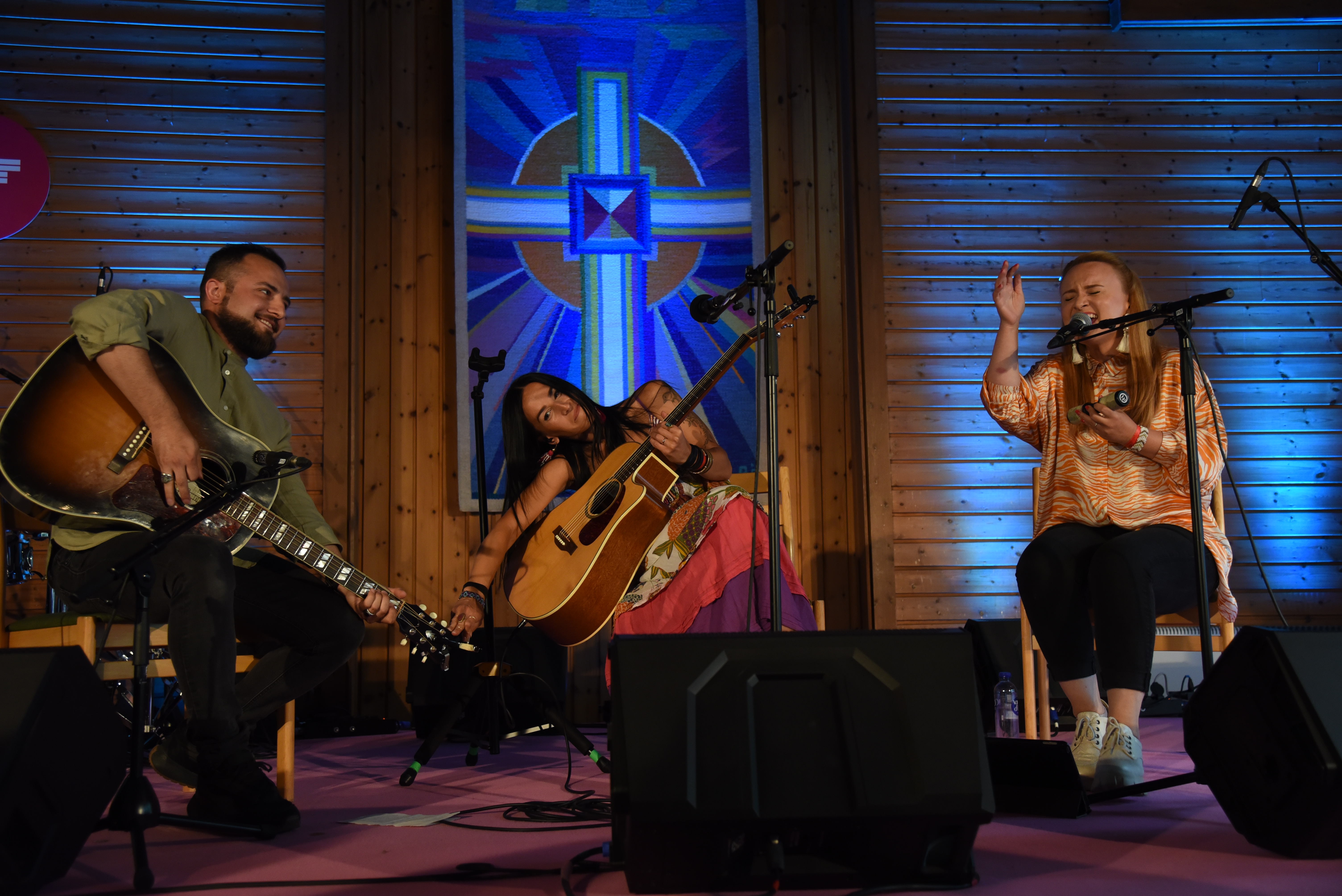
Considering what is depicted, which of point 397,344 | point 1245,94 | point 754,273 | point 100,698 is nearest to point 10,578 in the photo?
point 397,344

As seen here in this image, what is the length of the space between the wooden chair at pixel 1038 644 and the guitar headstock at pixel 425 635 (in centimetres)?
150

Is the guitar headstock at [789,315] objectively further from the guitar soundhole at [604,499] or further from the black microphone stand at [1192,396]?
the guitar soundhole at [604,499]

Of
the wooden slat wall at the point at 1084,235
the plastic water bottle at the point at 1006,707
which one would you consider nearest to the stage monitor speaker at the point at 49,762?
the plastic water bottle at the point at 1006,707

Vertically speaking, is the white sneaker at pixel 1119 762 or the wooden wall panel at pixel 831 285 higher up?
the wooden wall panel at pixel 831 285

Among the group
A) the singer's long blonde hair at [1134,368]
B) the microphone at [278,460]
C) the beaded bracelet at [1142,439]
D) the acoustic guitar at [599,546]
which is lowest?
the acoustic guitar at [599,546]

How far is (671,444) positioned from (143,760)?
1.81 metres

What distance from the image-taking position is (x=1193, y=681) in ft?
13.6

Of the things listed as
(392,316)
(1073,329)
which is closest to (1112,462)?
(1073,329)

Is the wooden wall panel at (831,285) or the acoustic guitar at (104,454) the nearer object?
the acoustic guitar at (104,454)

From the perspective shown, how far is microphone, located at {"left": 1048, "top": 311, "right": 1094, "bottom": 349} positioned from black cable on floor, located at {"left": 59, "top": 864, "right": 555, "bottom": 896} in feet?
5.01

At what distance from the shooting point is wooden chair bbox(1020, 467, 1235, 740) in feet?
9.14

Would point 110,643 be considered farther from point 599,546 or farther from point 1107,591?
point 1107,591

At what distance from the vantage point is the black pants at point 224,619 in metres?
2.05

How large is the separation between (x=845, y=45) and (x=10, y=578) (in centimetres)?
404
